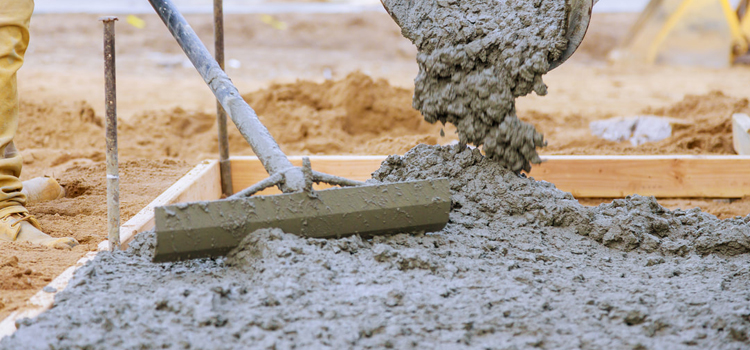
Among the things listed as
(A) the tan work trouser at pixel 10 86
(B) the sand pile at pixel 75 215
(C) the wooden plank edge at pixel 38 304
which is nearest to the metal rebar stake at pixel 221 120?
(B) the sand pile at pixel 75 215

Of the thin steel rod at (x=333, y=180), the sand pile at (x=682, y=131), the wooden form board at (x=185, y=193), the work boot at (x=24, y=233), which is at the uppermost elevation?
the sand pile at (x=682, y=131)

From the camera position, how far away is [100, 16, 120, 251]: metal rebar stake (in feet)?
6.10

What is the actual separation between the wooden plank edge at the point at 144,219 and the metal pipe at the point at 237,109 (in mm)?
596

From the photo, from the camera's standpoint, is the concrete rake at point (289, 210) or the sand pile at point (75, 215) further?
the sand pile at point (75, 215)

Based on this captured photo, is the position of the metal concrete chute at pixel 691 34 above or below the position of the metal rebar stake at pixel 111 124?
above

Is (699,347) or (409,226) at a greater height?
(409,226)

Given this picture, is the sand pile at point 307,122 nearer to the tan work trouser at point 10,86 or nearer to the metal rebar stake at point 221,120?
the metal rebar stake at point 221,120

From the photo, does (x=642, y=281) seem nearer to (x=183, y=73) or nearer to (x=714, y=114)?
(x=714, y=114)

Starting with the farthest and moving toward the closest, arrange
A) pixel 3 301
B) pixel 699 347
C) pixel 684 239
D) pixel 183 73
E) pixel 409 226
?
pixel 183 73, pixel 684 239, pixel 409 226, pixel 3 301, pixel 699 347

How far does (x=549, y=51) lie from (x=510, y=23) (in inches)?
7.3

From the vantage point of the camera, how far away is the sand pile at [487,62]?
2139 millimetres

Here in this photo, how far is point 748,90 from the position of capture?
728cm

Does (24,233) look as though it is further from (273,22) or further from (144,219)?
(273,22)

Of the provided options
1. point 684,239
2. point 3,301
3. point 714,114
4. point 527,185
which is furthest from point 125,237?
point 714,114
